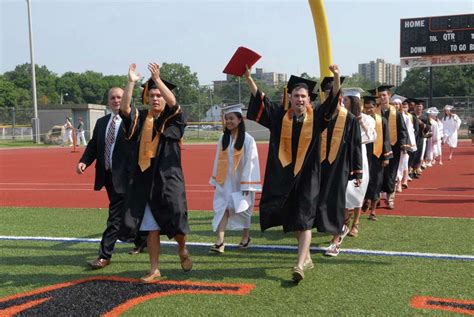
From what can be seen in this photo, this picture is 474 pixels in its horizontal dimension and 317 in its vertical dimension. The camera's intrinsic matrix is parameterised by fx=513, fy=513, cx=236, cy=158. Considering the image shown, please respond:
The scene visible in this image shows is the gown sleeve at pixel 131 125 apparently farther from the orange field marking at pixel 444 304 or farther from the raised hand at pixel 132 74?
the orange field marking at pixel 444 304

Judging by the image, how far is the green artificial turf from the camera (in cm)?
427

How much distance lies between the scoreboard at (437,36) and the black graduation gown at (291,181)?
23268 mm

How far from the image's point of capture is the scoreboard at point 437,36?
2541 centimetres

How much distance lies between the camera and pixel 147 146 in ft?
16.7

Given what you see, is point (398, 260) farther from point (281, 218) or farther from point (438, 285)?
point (281, 218)

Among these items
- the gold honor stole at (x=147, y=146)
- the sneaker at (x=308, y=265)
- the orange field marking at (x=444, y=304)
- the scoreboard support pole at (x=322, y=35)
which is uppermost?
the scoreboard support pole at (x=322, y=35)

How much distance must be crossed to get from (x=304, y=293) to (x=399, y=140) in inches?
211

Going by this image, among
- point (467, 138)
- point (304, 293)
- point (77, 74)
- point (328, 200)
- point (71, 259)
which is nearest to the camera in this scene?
point (304, 293)

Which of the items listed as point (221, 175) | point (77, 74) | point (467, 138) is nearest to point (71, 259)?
point (221, 175)

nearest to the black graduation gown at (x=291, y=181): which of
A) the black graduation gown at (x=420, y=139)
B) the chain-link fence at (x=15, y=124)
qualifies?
the black graduation gown at (x=420, y=139)

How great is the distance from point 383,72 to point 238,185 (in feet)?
474

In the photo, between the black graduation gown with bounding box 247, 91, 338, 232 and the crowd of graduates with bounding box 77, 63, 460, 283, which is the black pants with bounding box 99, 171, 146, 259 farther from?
the black graduation gown with bounding box 247, 91, 338, 232

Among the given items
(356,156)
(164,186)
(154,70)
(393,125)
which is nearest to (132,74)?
(154,70)

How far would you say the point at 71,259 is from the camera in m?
5.95
